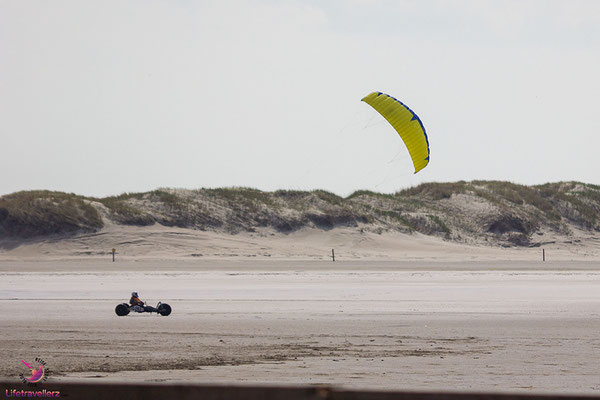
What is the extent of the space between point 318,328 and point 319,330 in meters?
0.27

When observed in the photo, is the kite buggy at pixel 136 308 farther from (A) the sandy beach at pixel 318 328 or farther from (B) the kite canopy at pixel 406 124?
(B) the kite canopy at pixel 406 124

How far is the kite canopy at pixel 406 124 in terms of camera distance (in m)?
21.2

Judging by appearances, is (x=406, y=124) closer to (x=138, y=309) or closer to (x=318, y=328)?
(x=318, y=328)

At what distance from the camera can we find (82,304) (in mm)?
16797

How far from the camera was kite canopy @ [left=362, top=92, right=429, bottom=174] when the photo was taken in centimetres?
2117

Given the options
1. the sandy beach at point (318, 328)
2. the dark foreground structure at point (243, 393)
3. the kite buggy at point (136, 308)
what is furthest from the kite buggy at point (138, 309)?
the dark foreground structure at point (243, 393)

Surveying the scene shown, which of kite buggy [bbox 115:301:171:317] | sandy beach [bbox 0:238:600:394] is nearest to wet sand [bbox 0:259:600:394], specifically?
sandy beach [bbox 0:238:600:394]

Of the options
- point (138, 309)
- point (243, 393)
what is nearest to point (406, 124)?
point (138, 309)

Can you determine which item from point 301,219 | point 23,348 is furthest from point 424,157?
point 301,219

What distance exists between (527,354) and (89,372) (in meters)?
5.59

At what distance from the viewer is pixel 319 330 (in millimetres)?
12719

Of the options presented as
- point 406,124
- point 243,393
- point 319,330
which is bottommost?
point 319,330

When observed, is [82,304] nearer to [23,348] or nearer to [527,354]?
[23,348]

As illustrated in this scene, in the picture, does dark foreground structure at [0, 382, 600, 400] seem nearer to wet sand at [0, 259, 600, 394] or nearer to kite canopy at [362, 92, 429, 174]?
wet sand at [0, 259, 600, 394]
